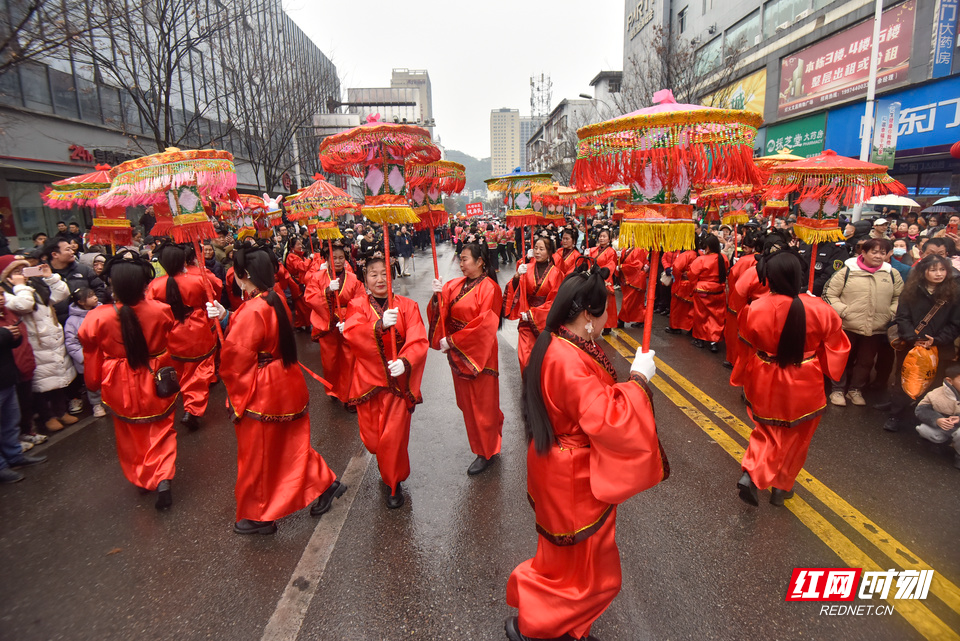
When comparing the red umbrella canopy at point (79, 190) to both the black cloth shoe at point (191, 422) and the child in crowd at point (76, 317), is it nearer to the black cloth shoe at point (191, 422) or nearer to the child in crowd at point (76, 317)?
the child in crowd at point (76, 317)

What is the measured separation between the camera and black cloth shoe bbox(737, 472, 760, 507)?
A: 346cm

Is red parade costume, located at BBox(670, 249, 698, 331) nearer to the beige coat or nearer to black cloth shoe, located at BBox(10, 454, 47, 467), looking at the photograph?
the beige coat

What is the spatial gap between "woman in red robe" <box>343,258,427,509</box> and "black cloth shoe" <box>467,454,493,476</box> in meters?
0.60

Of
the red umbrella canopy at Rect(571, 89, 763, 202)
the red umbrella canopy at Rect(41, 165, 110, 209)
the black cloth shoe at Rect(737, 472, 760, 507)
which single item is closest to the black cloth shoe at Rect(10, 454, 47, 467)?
the red umbrella canopy at Rect(41, 165, 110, 209)

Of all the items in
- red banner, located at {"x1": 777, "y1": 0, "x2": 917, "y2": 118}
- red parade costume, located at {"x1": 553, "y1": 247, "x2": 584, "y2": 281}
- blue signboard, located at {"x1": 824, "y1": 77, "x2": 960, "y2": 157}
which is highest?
red banner, located at {"x1": 777, "y1": 0, "x2": 917, "y2": 118}

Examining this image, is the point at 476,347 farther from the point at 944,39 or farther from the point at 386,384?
the point at 944,39

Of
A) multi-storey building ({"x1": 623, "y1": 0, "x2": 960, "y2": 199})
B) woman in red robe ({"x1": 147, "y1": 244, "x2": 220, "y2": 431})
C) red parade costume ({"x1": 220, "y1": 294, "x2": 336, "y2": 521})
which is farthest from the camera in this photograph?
multi-storey building ({"x1": 623, "y1": 0, "x2": 960, "y2": 199})

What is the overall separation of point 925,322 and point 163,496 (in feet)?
21.3

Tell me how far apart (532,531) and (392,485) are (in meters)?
1.02

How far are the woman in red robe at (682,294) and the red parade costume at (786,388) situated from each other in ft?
14.1

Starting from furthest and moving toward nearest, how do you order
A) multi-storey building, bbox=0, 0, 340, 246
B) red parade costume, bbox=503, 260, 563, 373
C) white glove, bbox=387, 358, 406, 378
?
multi-storey building, bbox=0, 0, 340, 246 → red parade costume, bbox=503, 260, 563, 373 → white glove, bbox=387, 358, 406, 378

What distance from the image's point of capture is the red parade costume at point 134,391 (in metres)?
3.66

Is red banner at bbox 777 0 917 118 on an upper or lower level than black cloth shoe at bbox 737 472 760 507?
upper

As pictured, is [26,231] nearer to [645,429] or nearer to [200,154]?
[200,154]
